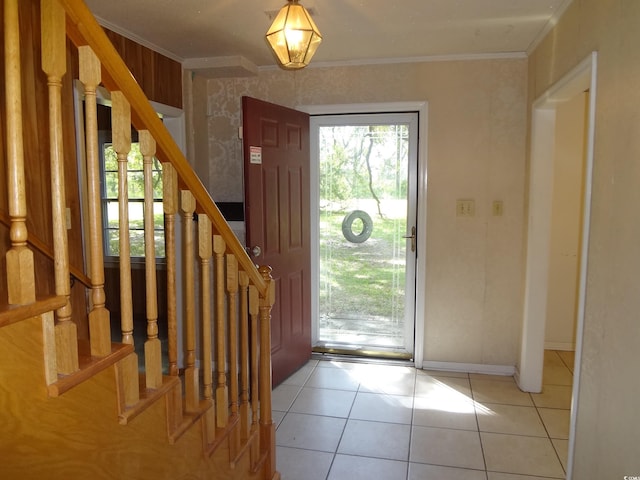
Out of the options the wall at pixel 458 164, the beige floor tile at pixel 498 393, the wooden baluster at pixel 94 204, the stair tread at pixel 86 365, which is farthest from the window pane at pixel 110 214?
the wooden baluster at pixel 94 204

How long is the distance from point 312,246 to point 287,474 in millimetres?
1942

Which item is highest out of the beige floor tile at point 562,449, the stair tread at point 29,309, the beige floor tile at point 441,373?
the stair tread at point 29,309

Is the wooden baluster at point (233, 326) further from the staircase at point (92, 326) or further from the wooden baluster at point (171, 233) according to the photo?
the wooden baluster at point (171, 233)

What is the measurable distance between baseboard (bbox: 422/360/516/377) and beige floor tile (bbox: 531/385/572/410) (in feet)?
0.93

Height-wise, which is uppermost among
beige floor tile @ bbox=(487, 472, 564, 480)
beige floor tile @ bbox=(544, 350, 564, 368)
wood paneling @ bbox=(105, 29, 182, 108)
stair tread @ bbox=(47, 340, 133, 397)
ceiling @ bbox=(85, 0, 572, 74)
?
ceiling @ bbox=(85, 0, 572, 74)

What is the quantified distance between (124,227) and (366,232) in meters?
2.90

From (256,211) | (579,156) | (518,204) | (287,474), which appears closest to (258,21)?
(256,211)

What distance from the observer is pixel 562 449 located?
255 centimetres

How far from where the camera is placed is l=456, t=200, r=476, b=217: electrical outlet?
3.48 metres

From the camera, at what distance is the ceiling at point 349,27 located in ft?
8.13

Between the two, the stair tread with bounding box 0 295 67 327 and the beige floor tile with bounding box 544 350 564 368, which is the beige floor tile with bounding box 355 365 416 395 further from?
the stair tread with bounding box 0 295 67 327

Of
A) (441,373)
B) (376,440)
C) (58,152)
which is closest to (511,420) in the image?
(441,373)

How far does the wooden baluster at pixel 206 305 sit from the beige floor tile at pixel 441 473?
3.97ft

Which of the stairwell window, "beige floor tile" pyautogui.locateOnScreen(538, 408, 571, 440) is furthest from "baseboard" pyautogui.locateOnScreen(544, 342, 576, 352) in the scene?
the stairwell window
